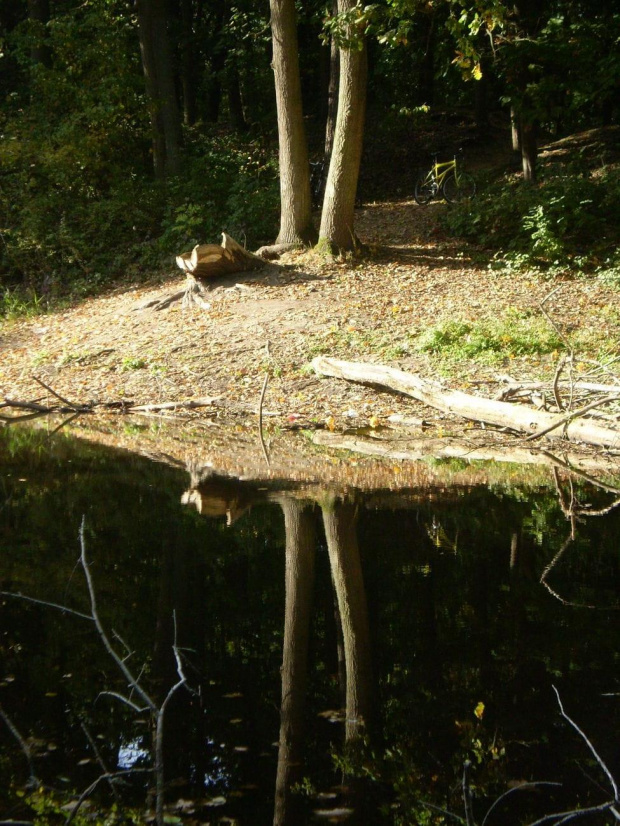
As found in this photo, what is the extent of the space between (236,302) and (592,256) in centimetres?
658

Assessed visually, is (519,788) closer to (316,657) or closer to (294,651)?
(316,657)

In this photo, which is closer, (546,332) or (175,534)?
(175,534)

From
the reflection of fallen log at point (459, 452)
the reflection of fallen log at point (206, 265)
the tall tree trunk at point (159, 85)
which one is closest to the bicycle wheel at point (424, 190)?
the tall tree trunk at point (159, 85)

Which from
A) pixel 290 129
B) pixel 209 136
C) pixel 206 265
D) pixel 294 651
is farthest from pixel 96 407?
pixel 209 136

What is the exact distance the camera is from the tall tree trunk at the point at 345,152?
15.1 m

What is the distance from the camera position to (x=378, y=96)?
94.6ft

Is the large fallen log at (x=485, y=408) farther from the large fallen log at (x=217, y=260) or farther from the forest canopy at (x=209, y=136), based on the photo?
the forest canopy at (x=209, y=136)

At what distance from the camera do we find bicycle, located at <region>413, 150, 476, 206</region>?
20109mm

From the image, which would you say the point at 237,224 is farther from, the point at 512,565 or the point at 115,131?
the point at 512,565

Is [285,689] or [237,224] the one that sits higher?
[237,224]

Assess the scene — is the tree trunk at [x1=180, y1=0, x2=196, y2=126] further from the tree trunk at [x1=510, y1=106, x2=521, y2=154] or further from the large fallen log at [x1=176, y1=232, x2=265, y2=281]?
the large fallen log at [x1=176, y1=232, x2=265, y2=281]

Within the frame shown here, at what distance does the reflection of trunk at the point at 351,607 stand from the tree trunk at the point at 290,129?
33.5 ft

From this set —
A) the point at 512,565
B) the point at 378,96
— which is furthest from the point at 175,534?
the point at 378,96

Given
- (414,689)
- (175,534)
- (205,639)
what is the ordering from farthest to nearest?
1. (175,534)
2. (205,639)
3. (414,689)
